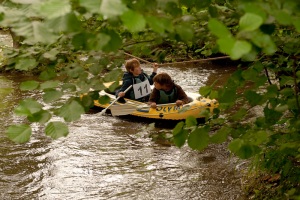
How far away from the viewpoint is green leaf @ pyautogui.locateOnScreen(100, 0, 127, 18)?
1.05 metres

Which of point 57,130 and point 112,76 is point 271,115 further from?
point 57,130

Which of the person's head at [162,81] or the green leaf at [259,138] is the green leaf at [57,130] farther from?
the person's head at [162,81]

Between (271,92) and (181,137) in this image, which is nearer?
(181,137)

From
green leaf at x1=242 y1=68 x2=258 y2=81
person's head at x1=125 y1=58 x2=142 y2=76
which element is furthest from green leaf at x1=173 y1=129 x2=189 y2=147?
person's head at x1=125 y1=58 x2=142 y2=76

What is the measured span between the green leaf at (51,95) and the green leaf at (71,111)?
0.07 m

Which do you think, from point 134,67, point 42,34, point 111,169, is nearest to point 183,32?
point 42,34

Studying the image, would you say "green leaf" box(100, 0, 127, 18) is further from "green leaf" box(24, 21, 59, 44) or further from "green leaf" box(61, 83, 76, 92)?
"green leaf" box(61, 83, 76, 92)

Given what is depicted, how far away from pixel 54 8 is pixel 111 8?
156mm

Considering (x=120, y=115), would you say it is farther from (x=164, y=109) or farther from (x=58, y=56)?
(x=58, y=56)

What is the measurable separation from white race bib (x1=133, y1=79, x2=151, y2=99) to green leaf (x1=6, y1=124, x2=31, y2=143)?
633 centimetres

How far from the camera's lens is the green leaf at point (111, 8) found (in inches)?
41.2

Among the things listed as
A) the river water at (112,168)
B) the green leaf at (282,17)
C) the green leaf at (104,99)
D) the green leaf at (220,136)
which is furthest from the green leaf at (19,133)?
the river water at (112,168)

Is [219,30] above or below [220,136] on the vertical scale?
above

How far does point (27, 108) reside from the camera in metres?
1.51
